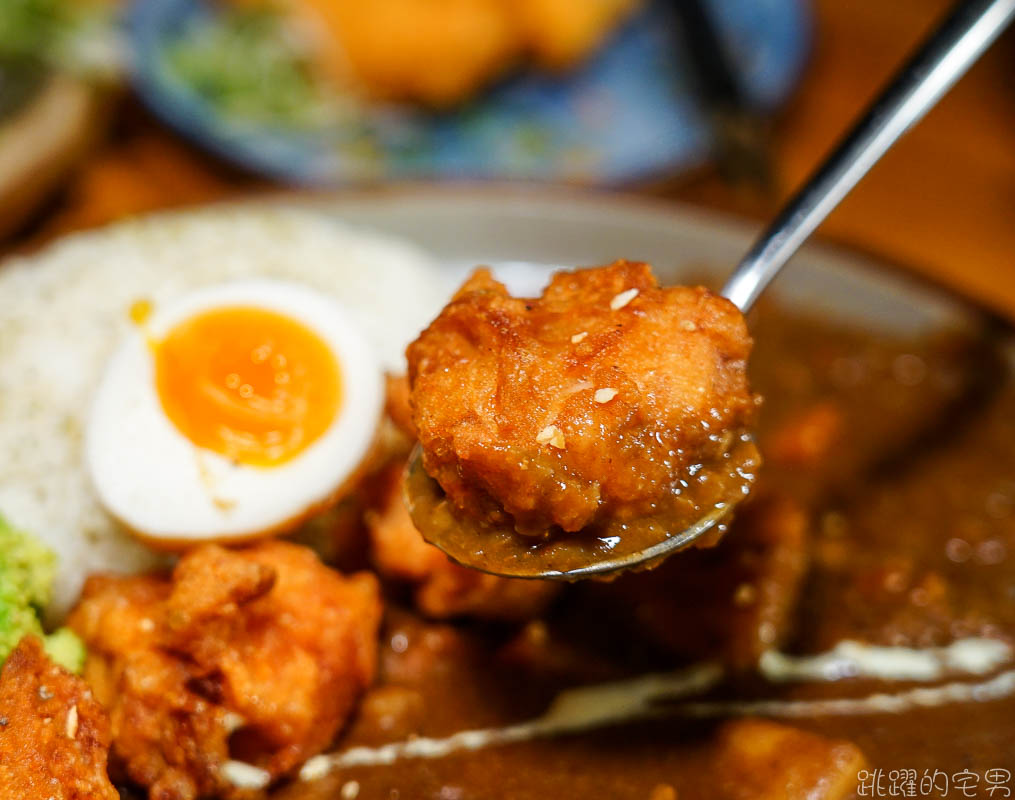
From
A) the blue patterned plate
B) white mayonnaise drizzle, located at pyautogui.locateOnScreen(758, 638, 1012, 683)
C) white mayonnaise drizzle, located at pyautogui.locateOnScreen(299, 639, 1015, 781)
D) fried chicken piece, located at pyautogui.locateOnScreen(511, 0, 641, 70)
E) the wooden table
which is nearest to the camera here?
white mayonnaise drizzle, located at pyautogui.locateOnScreen(299, 639, 1015, 781)

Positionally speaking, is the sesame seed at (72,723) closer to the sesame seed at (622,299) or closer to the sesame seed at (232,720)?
the sesame seed at (232,720)

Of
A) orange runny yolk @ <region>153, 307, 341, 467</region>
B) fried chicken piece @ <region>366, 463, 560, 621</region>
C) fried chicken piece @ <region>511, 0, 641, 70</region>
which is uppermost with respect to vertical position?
fried chicken piece @ <region>511, 0, 641, 70</region>

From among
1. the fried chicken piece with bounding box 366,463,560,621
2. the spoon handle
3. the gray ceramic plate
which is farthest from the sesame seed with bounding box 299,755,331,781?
the gray ceramic plate

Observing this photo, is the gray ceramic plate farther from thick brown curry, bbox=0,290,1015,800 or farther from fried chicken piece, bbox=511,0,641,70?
fried chicken piece, bbox=511,0,641,70

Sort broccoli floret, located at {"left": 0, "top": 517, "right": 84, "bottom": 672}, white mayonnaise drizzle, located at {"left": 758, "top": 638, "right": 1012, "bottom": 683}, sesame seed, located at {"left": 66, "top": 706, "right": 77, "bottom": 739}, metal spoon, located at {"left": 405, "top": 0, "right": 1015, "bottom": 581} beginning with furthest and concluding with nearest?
white mayonnaise drizzle, located at {"left": 758, "top": 638, "right": 1012, "bottom": 683}, metal spoon, located at {"left": 405, "top": 0, "right": 1015, "bottom": 581}, broccoli floret, located at {"left": 0, "top": 517, "right": 84, "bottom": 672}, sesame seed, located at {"left": 66, "top": 706, "right": 77, "bottom": 739}

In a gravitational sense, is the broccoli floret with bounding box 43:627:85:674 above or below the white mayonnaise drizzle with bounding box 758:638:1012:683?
below

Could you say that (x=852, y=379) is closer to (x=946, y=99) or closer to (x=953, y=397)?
(x=953, y=397)

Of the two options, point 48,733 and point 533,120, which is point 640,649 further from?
point 533,120
